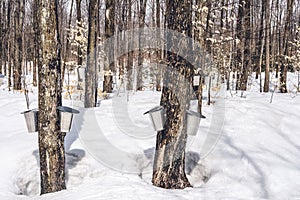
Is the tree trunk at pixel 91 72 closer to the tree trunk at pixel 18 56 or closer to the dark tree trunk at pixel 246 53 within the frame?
the dark tree trunk at pixel 246 53

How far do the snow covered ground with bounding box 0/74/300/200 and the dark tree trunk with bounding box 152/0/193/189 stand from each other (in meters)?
0.33

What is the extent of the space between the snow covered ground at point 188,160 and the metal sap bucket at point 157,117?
788mm

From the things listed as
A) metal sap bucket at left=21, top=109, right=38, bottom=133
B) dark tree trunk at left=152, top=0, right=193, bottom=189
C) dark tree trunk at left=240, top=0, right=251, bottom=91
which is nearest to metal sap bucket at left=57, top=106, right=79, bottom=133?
metal sap bucket at left=21, top=109, right=38, bottom=133

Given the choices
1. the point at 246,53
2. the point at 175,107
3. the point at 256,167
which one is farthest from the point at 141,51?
the point at 256,167

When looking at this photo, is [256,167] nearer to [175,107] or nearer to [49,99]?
[175,107]

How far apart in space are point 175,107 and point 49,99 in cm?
166

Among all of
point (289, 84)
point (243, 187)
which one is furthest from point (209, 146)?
point (289, 84)

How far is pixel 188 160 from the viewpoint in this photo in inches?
188

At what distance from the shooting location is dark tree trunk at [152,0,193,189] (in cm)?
384

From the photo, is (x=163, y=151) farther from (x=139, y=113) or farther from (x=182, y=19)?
(x=139, y=113)

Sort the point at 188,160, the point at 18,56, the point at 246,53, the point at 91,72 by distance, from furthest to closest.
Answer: the point at 18,56 < the point at 246,53 < the point at 91,72 < the point at 188,160

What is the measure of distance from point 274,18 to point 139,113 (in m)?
19.3

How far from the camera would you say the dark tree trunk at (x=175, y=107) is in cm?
384

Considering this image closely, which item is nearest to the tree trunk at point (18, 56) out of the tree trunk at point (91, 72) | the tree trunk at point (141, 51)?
the tree trunk at point (141, 51)
